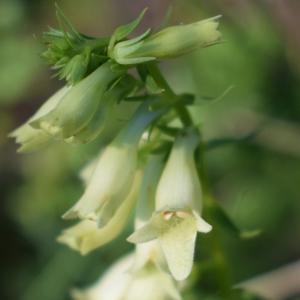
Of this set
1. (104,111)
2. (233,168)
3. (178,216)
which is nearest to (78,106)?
(104,111)

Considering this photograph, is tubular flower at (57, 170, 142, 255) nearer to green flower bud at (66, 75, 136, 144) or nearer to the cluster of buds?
the cluster of buds

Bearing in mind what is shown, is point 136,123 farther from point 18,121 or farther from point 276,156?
point 18,121

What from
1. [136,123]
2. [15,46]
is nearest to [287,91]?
[15,46]

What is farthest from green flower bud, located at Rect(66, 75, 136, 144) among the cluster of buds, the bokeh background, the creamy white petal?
the bokeh background

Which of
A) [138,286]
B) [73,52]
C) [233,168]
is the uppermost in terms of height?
[73,52]

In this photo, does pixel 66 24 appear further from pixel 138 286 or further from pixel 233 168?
pixel 233 168

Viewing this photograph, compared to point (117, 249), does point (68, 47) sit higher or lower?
higher

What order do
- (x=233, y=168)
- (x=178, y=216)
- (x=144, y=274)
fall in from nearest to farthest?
(x=178, y=216)
(x=144, y=274)
(x=233, y=168)
